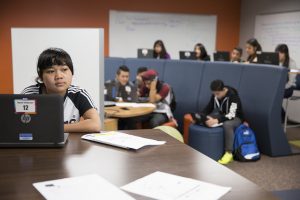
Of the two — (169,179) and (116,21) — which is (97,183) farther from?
(116,21)

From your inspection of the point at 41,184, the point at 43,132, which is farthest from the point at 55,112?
the point at 41,184

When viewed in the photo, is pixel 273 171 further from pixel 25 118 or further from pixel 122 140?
pixel 25 118

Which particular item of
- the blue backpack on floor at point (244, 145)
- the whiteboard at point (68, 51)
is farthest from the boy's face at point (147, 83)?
the whiteboard at point (68, 51)

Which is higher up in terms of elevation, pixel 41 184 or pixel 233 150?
pixel 41 184

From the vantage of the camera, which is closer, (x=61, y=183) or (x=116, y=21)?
(x=61, y=183)

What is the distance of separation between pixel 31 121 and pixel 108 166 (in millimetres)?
411

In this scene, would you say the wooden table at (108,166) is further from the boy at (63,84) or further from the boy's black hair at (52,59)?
the boy's black hair at (52,59)

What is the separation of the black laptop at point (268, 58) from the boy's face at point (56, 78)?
398 cm

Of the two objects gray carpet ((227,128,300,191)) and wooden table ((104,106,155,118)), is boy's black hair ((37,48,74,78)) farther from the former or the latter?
gray carpet ((227,128,300,191))

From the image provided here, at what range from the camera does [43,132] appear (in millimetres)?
1459

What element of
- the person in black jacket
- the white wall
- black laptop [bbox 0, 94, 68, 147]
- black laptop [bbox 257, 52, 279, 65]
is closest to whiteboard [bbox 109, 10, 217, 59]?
the white wall

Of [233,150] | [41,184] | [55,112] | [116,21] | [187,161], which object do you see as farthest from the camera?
[116,21]

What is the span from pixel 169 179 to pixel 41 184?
0.39 m

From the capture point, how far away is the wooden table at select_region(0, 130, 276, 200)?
3.51 feet
